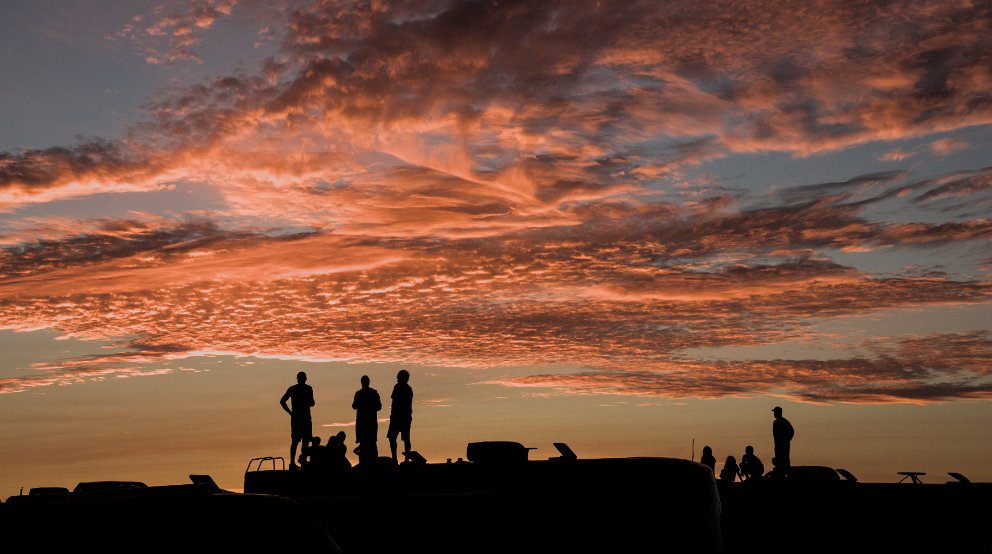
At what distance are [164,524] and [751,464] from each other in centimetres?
2722

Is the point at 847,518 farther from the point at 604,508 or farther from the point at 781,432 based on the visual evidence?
the point at 604,508

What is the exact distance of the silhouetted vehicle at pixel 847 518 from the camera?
2308 cm

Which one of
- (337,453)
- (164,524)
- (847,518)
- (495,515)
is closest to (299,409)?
(337,453)

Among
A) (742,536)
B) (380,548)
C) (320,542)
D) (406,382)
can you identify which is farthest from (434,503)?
(320,542)

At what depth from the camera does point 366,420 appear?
22.5 m

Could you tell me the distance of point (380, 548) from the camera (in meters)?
17.8

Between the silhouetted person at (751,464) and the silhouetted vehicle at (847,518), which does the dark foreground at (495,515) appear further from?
the silhouetted person at (751,464)

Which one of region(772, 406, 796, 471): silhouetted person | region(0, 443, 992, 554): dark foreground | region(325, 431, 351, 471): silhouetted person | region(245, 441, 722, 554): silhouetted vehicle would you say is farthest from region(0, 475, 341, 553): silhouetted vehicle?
region(772, 406, 796, 471): silhouetted person

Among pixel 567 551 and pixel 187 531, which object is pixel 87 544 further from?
pixel 567 551

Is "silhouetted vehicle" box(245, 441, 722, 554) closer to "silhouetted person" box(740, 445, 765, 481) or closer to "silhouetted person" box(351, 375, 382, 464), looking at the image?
"silhouetted person" box(351, 375, 382, 464)

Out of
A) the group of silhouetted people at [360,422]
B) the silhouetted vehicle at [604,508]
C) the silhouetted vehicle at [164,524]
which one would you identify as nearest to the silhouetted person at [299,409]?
the group of silhouetted people at [360,422]

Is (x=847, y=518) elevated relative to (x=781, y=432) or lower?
lower

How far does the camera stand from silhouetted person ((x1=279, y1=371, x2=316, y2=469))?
75.9ft

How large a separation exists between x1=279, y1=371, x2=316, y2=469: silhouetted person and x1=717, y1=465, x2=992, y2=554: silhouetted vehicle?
9.95 meters
